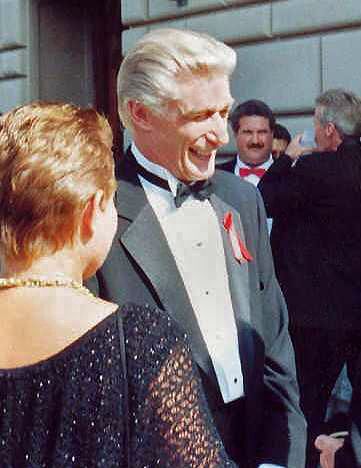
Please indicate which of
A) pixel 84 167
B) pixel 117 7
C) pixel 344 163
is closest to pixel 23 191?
pixel 84 167

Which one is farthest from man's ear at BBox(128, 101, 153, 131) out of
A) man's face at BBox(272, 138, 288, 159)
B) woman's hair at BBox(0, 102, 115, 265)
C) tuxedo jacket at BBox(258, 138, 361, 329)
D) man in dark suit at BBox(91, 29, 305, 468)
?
man's face at BBox(272, 138, 288, 159)

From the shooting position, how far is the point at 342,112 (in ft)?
17.1

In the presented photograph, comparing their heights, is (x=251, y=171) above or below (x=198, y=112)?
below

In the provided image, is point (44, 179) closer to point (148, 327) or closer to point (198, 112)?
point (148, 327)

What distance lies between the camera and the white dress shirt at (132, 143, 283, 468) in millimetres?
2631

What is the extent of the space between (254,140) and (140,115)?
3.39m

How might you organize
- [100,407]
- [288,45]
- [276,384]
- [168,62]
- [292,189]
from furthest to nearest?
[288,45]
[292,189]
[276,384]
[168,62]
[100,407]

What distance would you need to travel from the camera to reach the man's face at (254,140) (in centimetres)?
599

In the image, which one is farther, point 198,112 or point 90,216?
point 198,112

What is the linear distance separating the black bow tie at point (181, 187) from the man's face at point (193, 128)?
3cm

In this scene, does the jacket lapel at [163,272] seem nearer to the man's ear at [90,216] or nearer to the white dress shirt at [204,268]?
the white dress shirt at [204,268]

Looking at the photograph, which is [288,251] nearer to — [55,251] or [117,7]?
[55,251]

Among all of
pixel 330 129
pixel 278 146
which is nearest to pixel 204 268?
pixel 330 129

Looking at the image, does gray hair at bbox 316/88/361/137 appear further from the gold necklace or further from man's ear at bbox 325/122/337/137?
the gold necklace
